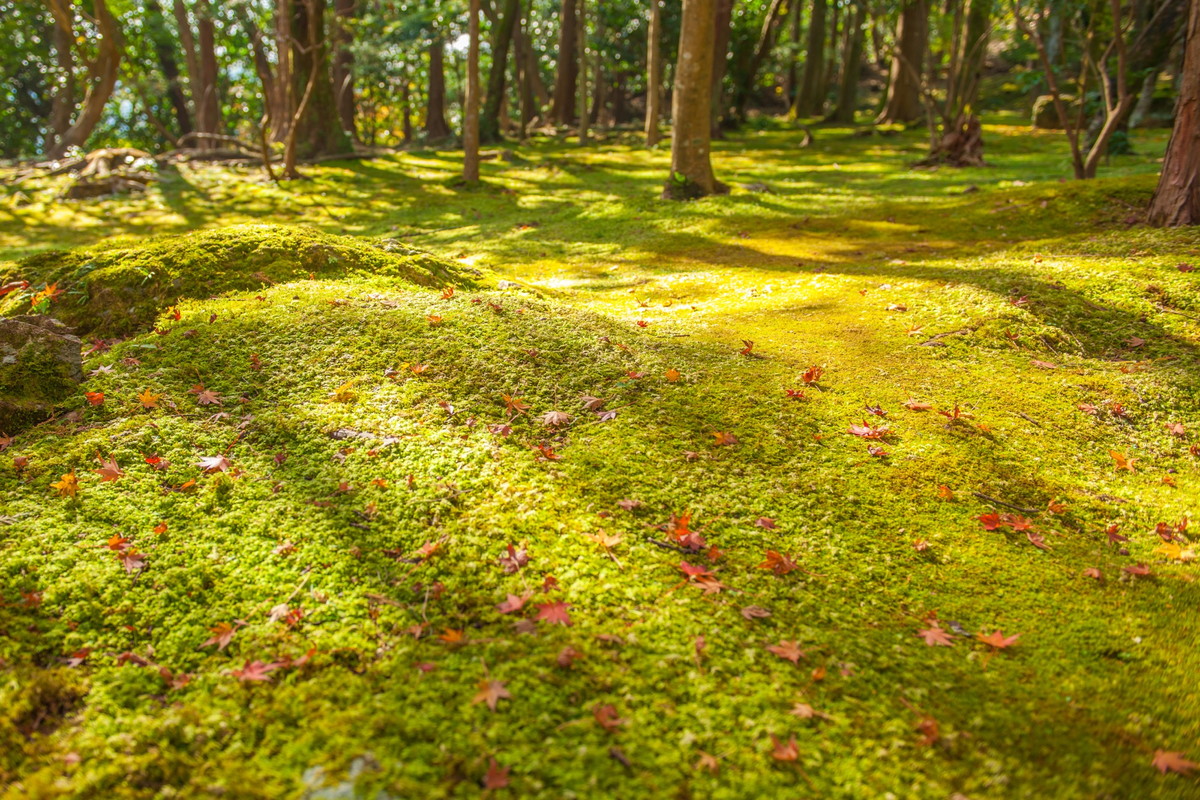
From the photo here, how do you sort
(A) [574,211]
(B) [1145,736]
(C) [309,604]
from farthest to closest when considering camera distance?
(A) [574,211]
(C) [309,604]
(B) [1145,736]

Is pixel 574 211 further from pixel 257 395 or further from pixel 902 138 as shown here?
pixel 902 138

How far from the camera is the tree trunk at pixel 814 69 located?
2309 cm

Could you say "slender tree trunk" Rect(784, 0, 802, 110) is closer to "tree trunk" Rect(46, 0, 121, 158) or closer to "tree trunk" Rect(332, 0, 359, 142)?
"tree trunk" Rect(332, 0, 359, 142)

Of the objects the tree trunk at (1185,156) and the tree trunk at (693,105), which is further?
the tree trunk at (693,105)

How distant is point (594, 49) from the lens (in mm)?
24094

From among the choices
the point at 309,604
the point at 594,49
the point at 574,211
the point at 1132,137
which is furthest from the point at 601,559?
the point at 594,49

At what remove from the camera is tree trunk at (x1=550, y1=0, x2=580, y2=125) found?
75.6 feet

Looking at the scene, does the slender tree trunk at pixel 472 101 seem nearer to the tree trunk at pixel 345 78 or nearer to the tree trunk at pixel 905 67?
the tree trunk at pixel 345 78

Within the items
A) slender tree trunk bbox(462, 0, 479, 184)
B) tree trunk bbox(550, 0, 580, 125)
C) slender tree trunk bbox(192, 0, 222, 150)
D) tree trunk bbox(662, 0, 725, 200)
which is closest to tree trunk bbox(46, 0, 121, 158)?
slender tree trunk bbox(192, 0, 222, 150)

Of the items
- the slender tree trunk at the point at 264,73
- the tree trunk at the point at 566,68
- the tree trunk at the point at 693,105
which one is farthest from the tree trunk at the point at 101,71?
the tree trunk at the point at 566,68

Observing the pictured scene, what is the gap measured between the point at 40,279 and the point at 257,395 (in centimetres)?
293

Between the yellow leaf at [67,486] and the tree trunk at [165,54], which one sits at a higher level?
the tree trunk at [165,54]

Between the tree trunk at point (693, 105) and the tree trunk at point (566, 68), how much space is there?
14201 millimetres

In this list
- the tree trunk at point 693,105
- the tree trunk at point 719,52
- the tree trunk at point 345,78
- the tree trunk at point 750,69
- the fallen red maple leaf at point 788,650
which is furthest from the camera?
the tree trunk at point 750,69
